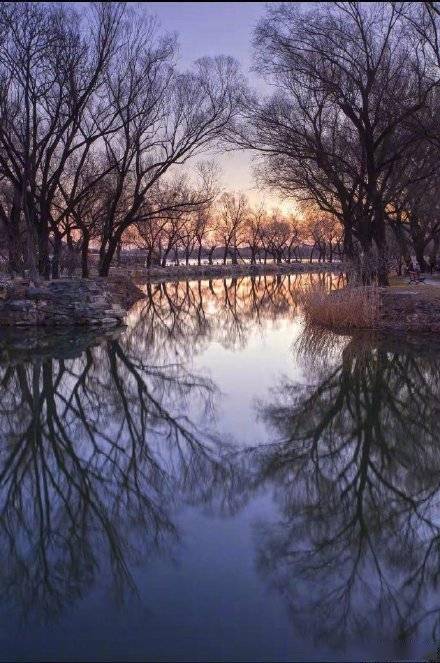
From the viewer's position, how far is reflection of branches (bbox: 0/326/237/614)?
5.07m

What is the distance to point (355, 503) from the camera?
6.28m

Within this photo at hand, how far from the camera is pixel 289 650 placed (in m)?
3.95

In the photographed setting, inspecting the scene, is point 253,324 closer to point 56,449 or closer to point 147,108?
point 147,108

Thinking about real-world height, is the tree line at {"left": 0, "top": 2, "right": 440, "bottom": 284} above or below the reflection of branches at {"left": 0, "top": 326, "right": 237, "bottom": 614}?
above

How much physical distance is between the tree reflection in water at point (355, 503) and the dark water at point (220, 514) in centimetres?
2

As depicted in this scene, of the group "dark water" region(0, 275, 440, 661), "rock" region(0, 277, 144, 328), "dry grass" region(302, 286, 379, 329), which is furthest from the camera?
"rock" region(0, 277, 144, 328)

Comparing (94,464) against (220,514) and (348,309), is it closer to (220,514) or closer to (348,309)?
(220,514)

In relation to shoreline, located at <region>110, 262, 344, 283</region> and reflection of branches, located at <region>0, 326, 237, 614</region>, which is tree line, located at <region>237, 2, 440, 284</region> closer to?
reflection of branches, located at <region>0, 326, 237, 614</region>

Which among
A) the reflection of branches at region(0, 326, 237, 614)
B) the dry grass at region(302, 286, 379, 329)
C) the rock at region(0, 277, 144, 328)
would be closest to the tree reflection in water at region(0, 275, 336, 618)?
the reflection of branches at region(0, 326, 237, 614)

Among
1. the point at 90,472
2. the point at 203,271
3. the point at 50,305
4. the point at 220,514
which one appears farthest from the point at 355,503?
the point at 203,271

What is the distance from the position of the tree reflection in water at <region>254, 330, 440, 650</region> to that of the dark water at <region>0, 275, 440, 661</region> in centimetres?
2

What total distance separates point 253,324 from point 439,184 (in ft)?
38.1

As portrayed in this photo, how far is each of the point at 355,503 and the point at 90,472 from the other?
121 inches

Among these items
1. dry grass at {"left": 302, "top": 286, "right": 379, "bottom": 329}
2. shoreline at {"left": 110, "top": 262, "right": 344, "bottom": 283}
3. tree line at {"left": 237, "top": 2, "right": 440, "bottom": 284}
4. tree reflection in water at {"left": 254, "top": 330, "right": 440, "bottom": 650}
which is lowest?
tree reflection in water at {"left": 254, "top": 330, "right": 440, "bottom": 650}
